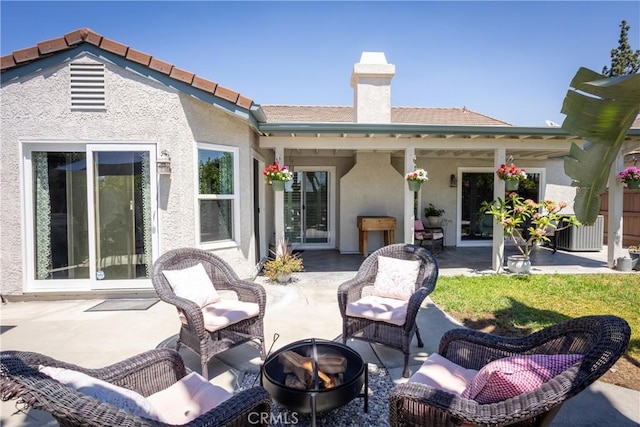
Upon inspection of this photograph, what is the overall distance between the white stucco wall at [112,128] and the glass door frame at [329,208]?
553 centimetres

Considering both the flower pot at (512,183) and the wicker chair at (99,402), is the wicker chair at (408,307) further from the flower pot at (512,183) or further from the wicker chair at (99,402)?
the flower pot at (512,183)

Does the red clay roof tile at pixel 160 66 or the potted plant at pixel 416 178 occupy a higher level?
the red clay roof tile at pixel 160 66

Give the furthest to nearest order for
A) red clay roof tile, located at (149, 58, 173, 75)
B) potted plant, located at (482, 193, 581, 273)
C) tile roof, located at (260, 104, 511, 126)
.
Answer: tile roof, located at (260, 104, 511, 126), potted plant, located at (482, 193, 581, 273), red clay roof tile, located at (149, 58, 173, 75)

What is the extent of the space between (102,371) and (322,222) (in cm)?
1006

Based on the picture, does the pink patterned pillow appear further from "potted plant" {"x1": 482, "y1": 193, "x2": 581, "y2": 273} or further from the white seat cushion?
"potted plant" {"x1": 482, "y1": 193, "x2": 581, "y2": 273}

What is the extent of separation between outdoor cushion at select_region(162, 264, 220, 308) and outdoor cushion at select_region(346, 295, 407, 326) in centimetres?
178

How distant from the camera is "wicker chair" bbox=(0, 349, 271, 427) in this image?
1.54 m

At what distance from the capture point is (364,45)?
11664 mm

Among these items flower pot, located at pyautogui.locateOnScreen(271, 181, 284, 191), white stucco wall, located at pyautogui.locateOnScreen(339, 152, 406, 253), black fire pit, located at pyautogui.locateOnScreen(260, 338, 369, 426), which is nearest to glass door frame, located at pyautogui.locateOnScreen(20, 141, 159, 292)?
flower pot, located at pyautogui.locateOnScreen(271, 181, 284, 191)

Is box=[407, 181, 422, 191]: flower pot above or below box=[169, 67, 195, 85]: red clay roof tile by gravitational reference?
below

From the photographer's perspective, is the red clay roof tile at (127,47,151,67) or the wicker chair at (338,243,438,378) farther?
the red clay roof tile at (127,47,151,67)

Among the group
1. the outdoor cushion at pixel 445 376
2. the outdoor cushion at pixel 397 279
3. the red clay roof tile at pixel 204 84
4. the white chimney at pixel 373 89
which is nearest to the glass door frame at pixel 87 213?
the red clay roof tile at pixel 204 84

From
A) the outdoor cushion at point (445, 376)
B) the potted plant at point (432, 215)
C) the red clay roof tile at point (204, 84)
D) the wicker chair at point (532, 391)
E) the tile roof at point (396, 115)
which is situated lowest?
the outdoor cushion at point (445, 376)

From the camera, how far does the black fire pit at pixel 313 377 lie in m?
2.51
